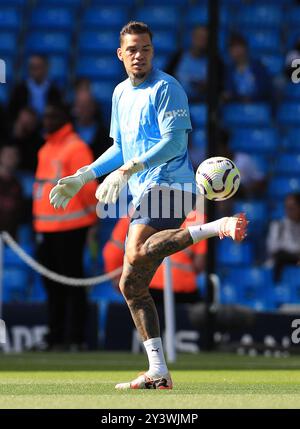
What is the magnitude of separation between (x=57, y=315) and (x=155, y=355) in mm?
5739

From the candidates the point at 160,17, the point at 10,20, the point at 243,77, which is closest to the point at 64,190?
the point at 243,77

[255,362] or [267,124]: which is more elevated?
[267,124]

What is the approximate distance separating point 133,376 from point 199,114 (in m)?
8.73

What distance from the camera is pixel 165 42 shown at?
20.2 metres

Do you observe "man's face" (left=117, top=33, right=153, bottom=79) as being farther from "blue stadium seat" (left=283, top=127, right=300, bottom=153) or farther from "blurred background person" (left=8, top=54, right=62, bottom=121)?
"blue stadium seat" (left=283, top=127, right=300, bottom=153)

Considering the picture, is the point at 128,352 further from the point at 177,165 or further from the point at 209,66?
the point at 177,165

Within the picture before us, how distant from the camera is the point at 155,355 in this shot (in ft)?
29.1

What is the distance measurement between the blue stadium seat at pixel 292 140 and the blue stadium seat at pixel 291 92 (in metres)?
0.54

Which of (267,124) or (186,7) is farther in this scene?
(186,7)

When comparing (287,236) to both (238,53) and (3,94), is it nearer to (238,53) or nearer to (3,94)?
(238,53)

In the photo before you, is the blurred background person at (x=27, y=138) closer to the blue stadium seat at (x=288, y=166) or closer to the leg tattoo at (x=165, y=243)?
the blue stadium seat at (x=288, y=166)

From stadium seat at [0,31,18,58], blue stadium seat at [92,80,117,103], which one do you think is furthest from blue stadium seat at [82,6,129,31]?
blue stadium seat at [92,80,117,103]

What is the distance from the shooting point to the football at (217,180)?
9.23 metres

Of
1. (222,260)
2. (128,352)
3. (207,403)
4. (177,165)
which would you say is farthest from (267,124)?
(207,403)
